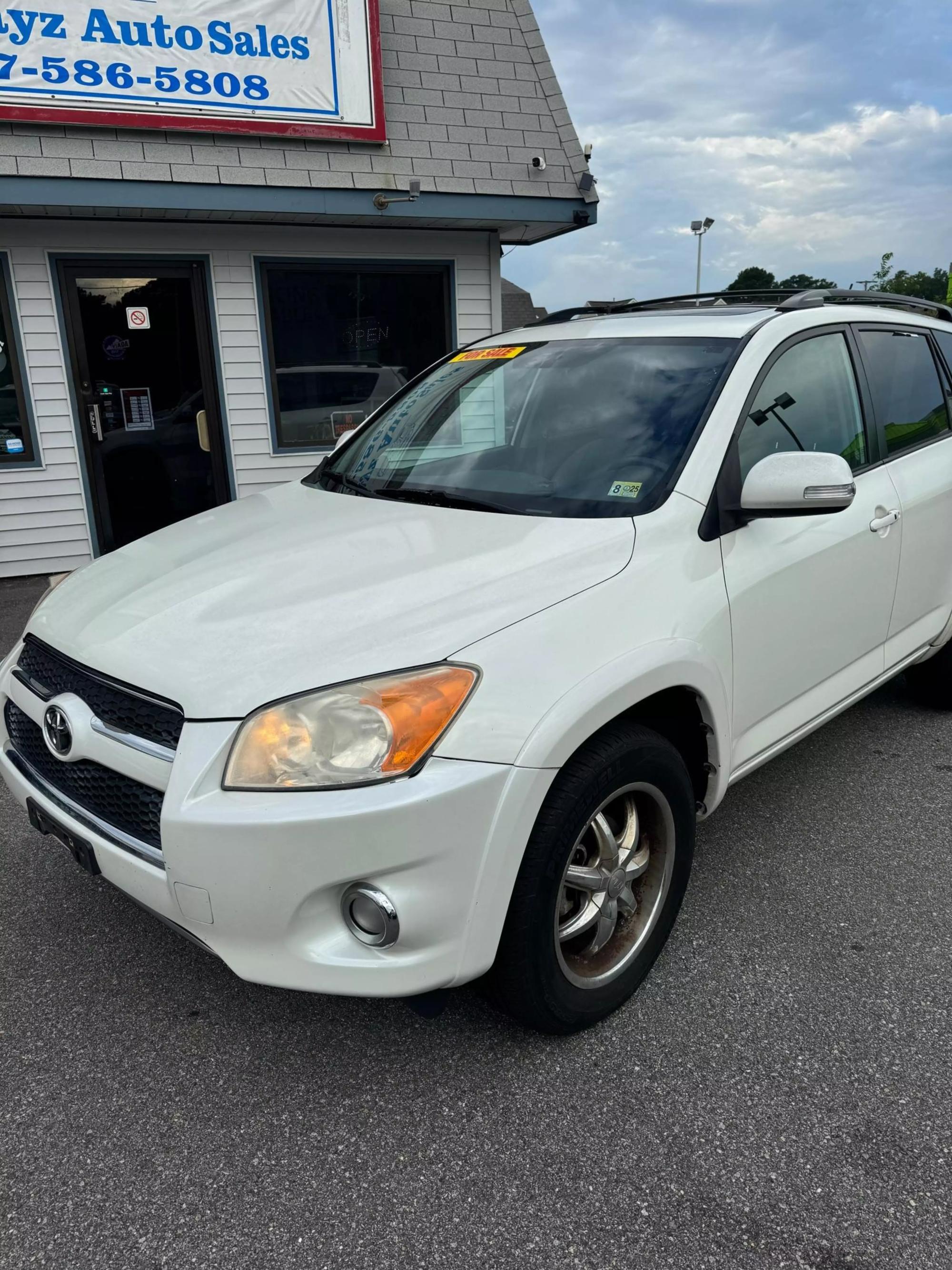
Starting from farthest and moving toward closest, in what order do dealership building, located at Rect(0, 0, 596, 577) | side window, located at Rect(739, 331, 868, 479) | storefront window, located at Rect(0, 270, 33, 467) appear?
storefront window, located at Rect(0, 270, 33, 467) < dealership building, located at Rect(0, 0, 596, 577) < side window, located at Rect(739, 331, 868, 479)

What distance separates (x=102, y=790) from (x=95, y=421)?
600 centimetres

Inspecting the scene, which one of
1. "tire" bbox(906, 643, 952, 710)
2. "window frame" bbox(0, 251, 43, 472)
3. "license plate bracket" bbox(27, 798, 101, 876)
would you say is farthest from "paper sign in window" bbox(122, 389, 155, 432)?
"tire" bbox(906, 643, 952, 710)

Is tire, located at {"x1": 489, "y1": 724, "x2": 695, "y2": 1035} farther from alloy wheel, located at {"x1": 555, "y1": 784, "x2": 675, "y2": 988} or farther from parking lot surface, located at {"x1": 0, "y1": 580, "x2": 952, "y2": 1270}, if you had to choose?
parking lot surface, located at {"x1": 0, "y1": 580, "x2": 952, "y2": 1270}

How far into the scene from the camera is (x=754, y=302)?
132 inches

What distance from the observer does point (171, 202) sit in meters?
6.48

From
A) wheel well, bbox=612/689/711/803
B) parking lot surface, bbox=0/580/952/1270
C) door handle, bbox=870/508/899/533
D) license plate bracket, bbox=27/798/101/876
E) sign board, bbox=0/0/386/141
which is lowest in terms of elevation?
parking lot surface, bbox=0/580/952/1270

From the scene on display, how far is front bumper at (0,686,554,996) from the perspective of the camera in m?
1.80

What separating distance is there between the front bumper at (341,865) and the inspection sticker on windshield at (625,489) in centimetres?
91

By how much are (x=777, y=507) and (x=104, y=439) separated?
21.0ft

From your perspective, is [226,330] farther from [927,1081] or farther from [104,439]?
[927,1081]

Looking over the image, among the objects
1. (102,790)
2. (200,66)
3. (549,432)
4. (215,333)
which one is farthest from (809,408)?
(215,333)

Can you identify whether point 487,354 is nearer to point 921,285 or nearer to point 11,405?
point 11,405

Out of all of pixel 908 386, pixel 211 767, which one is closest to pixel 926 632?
pixel 908 386

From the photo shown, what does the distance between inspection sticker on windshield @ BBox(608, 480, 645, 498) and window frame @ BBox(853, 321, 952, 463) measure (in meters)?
1.32
